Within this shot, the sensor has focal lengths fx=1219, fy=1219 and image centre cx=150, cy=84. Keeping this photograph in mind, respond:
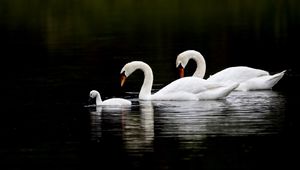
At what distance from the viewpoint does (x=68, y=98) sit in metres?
25.2

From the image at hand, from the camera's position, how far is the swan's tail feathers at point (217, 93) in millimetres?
24514

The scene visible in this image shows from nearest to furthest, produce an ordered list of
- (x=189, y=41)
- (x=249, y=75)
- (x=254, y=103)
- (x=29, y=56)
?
1. (x=254, y=103)
2. (x=249, y=75)
3. (x=29, y=56)
4. (x=189, y=41)

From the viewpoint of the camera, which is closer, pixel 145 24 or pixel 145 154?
pixel 145 154

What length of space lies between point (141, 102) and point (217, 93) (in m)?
1.56

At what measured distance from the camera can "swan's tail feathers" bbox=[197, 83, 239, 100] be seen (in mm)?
24514

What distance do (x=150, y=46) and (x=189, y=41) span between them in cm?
223

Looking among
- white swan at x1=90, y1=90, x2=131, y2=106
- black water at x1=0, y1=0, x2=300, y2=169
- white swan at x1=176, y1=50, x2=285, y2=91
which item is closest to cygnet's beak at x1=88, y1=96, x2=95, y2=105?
black water at x1=0, y1=0, x2=300, y2=169

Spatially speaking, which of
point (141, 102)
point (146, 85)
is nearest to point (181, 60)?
point (146, 85)

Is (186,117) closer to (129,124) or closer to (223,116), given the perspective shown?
(223,116)

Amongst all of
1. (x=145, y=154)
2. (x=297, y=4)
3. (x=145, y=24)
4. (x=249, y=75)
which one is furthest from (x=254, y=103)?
(x=297, y=4)

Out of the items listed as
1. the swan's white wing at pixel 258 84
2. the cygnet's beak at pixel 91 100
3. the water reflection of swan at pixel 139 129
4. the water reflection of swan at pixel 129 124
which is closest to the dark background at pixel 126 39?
the cygnet's beak at pixel 91 100

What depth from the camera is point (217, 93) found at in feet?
80.7

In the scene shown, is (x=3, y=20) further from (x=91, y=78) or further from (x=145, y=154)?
(x=145, y=154)

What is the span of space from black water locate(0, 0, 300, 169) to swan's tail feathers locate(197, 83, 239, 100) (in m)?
0.23
